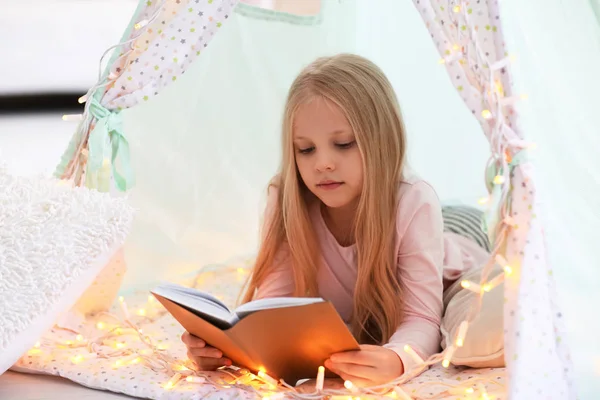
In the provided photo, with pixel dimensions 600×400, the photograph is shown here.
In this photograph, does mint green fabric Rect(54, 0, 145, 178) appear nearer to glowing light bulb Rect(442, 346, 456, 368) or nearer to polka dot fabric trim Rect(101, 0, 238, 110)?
polka dot fabric trim Rect(101, 0, 238, 110)

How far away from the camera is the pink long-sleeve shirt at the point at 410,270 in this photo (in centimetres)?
163

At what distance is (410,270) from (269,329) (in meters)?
0.42

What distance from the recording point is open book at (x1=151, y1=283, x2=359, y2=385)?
134 cm

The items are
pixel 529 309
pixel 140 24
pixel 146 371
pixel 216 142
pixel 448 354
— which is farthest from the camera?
pixel 216 142

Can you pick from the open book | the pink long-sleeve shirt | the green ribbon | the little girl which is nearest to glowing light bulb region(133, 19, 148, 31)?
the green ribbon

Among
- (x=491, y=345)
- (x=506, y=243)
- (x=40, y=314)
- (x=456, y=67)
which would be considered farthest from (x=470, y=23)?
(x=40, y=314)

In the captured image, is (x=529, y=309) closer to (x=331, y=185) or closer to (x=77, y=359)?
(x=331, y=185)

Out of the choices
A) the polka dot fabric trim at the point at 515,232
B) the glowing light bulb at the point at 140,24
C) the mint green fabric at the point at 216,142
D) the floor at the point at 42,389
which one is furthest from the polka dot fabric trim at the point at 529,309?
the mint green fabric at the point at 216,142

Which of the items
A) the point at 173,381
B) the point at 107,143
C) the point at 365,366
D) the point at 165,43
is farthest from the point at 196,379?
the point at 165,43

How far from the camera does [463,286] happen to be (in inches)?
53.7

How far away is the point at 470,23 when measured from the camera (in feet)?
4.50

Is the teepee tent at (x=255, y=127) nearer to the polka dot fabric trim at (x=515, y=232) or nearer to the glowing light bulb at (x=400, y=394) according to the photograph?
the polka dot fabric trim at (x=515, y=232)

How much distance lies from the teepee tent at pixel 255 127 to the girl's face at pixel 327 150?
241mm

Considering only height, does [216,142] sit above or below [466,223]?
above
